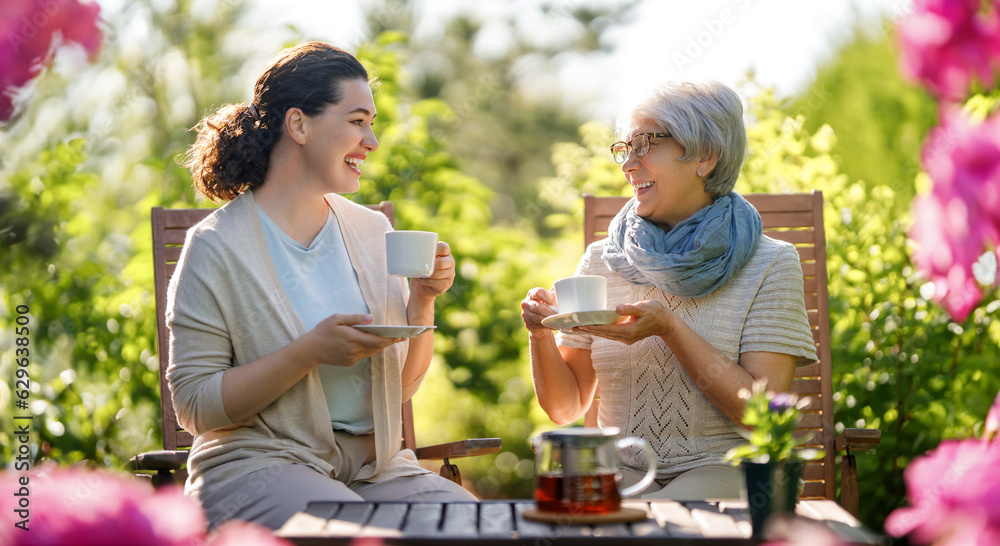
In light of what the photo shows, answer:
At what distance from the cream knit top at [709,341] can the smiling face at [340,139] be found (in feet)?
3.16

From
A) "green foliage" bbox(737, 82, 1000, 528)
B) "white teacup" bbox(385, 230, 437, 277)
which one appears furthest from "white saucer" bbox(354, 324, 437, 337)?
"green foliage" bbox(737, 82, 1000, 528)

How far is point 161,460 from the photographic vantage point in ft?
8.71

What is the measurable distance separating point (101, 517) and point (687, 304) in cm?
202

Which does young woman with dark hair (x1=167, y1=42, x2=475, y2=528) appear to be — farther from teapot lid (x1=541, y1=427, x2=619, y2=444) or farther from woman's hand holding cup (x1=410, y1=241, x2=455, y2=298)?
teapot lid (x1=541, y1=427, x2=619, y2=444)

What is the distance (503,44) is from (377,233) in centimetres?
1180

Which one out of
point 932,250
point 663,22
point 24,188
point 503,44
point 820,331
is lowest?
point 820,331

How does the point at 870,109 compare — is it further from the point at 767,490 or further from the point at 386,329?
the point at 767,490

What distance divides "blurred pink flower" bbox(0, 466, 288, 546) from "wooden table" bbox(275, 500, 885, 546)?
55 cm

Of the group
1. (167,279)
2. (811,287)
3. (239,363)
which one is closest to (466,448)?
(239,363)

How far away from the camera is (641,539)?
1589 mm

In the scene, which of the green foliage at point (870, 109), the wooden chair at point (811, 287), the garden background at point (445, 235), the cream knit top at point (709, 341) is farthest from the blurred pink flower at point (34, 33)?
the green foliage at point (870, 109)

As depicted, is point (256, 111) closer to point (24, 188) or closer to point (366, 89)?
point (366, 89)

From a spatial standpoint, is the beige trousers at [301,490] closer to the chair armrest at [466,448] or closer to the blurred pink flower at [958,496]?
the chair armrest at [466,448]

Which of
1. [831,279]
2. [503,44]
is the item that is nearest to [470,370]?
[831,279]
